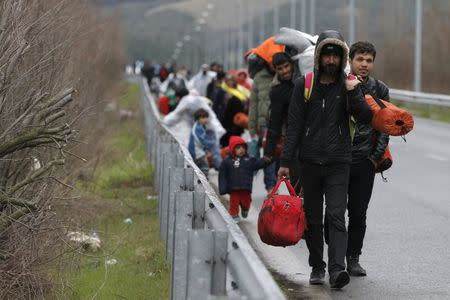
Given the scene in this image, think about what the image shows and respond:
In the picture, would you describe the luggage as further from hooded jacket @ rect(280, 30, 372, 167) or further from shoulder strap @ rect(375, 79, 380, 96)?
hooded jacket @ rect(280, 30, 372, 167)

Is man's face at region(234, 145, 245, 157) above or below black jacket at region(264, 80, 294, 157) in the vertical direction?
below

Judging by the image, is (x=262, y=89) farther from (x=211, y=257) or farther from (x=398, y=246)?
(x=211, y=257)

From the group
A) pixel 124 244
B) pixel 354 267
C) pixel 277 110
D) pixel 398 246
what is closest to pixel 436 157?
pixel 277 110

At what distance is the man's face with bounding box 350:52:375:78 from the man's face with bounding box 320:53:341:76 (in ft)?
2.58

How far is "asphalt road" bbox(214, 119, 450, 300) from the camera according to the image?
10.0 metres

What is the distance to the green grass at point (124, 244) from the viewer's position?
34.4 feet

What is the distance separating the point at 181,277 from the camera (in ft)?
25.1

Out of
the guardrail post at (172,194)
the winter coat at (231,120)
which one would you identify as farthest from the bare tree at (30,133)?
the winter coat at (231,120)

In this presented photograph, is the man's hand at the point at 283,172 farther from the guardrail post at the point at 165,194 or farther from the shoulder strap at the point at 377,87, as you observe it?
Result: the guardrail post at the point at 165,194

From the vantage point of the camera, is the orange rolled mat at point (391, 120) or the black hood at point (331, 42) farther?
the orange rolled mat at point (391, 120)

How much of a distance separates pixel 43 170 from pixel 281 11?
76.4 metres

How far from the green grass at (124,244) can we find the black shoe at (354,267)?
1.35 m

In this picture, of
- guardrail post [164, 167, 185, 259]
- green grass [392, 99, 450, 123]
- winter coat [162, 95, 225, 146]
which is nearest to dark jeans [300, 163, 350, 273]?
guardrail post [164, 167, 185, 259]

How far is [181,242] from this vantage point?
7.98 m
